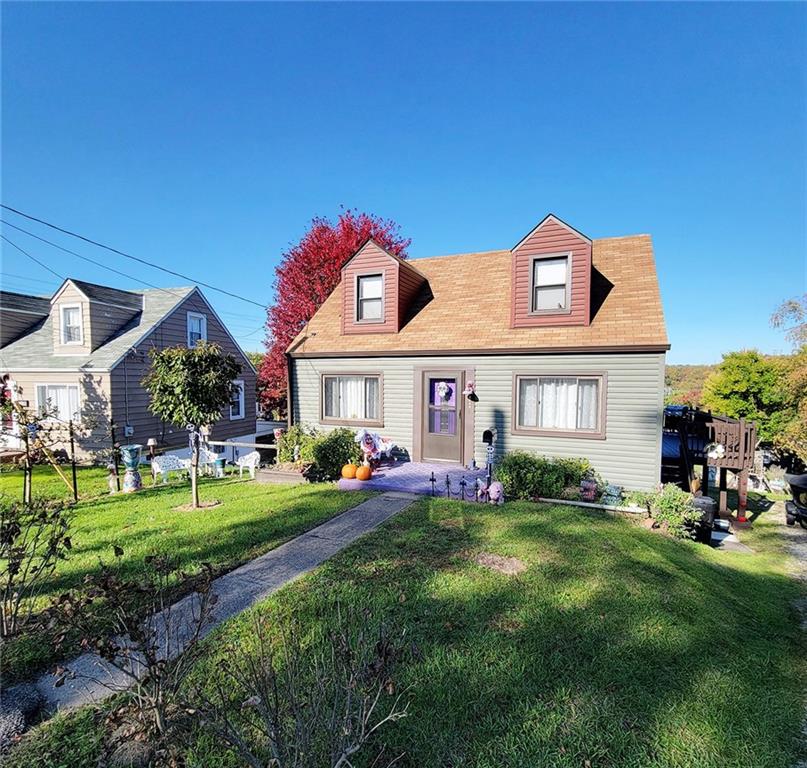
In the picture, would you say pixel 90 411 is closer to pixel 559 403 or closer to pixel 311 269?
pixel 311 269

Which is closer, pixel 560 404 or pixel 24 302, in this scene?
pixel 560 404

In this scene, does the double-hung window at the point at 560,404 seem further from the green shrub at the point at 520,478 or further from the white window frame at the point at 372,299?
the white window frame at the point at 372,299

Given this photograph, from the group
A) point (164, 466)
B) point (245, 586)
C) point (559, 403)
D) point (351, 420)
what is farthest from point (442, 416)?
point (164, 466)

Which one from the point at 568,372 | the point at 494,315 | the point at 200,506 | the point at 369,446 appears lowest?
the point at 200,506

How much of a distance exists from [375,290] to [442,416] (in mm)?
4365

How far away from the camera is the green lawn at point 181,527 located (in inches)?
177

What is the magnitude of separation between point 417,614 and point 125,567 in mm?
3828

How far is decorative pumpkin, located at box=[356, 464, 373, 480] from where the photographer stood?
910 centimetres

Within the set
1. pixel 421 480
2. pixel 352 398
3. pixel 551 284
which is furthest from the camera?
pixel 352 398

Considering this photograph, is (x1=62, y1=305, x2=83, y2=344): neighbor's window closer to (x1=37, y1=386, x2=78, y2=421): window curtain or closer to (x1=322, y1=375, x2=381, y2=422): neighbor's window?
(x1=37, y1=386, x2=78, y2=421): window curtain

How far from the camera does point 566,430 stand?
9.37 metres

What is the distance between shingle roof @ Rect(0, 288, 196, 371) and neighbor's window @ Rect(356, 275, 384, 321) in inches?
384

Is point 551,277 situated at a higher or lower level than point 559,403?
higher

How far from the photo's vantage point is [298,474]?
9555 millimetres
